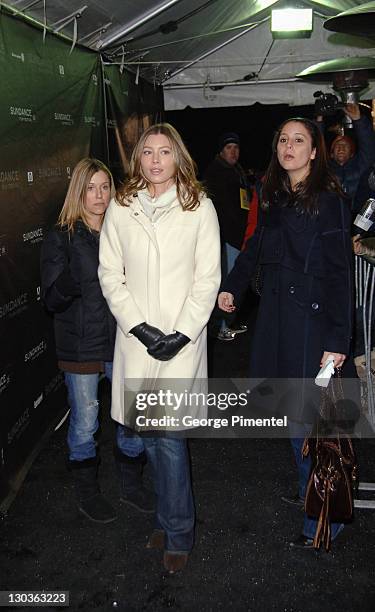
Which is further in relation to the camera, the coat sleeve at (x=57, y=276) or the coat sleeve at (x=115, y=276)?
the coat sleeve at (x=57, y=276)

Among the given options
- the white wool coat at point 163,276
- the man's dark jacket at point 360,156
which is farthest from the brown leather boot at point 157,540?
the man's dark jacket at point 360,156

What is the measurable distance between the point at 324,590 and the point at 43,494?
5.54 feet

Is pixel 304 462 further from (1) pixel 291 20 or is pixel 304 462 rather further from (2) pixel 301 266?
(1) pixel 291 20

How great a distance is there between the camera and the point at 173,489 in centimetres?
272

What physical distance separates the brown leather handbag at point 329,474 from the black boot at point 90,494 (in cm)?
115

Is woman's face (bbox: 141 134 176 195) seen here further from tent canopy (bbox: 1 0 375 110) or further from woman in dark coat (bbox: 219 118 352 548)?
tent canopy (bbox: 1 0 375 110)

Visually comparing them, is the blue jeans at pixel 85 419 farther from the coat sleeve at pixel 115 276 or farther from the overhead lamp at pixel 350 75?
the overhead lamp at pixel 350 75

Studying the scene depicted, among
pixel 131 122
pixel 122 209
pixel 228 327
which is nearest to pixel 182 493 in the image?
pixel 122 209

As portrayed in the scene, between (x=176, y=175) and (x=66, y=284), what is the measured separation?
0.75 m

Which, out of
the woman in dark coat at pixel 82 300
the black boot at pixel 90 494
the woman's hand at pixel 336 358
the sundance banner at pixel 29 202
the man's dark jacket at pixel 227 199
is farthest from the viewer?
the man's dark jacket at pixel 227 199

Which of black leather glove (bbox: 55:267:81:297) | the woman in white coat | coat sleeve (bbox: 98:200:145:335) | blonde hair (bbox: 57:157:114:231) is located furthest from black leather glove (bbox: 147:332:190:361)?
blonde hair (bbox: 57:157:114:231)

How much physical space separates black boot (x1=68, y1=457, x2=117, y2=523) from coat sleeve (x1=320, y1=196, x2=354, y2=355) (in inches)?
56.8

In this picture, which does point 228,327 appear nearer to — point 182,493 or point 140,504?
point 140,504

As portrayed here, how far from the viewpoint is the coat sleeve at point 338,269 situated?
2625 millimetres
